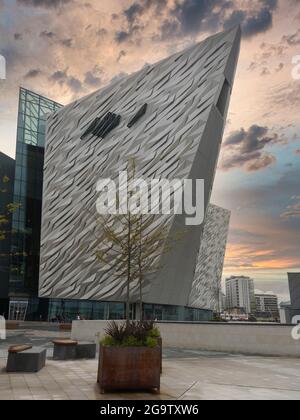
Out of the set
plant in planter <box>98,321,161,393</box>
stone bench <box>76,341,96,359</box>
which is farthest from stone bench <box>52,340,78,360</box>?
plant in planter <box>98,321,161,393</box>

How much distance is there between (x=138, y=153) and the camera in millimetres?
40031

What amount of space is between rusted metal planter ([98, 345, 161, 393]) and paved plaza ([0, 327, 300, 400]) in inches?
7.3

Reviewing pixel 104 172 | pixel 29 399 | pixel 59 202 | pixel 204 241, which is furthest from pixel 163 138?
pixel 204 241

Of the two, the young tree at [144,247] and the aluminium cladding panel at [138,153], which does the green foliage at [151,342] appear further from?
the aluminium cladding panel at [138,153]

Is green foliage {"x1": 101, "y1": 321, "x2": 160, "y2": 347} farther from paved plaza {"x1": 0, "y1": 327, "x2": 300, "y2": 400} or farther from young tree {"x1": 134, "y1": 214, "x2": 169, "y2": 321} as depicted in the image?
young tree {"x1": 134, "y1": 214, "x2": 169, "y2": 321}

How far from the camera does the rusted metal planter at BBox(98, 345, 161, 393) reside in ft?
26.6

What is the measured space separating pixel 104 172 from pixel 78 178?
4814mm

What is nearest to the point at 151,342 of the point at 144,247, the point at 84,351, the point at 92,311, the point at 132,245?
the point at 144,247

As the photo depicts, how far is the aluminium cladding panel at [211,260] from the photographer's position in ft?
235

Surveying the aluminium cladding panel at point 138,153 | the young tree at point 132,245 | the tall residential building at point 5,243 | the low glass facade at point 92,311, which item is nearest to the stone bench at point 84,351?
the young tree at point 132,245

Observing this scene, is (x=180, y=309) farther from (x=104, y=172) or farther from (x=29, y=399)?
(x=29, y=399)

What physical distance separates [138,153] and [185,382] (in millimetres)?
31958

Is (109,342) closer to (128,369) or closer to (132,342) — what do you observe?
(132,342)

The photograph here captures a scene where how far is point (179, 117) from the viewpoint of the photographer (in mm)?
37250
